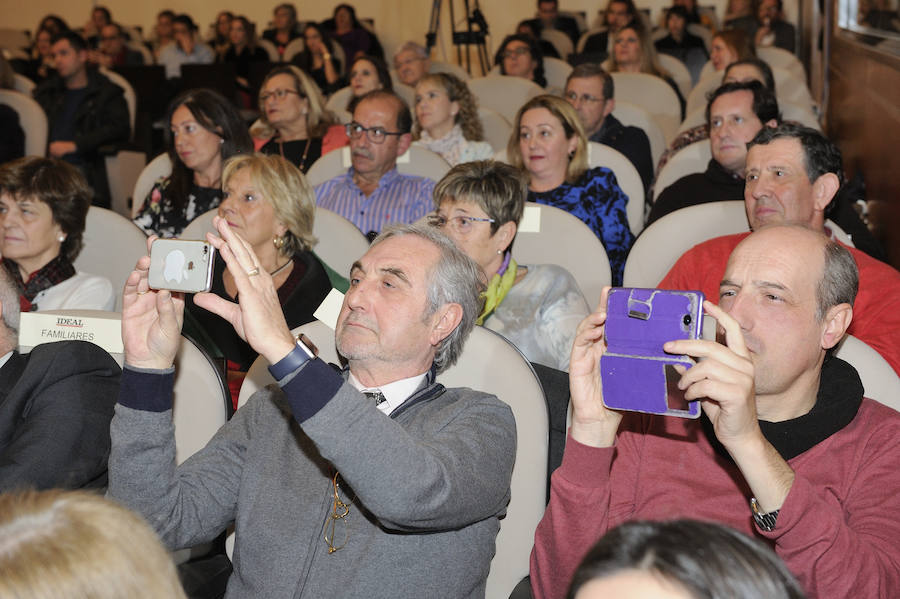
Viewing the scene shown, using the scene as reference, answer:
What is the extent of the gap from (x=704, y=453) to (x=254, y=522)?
83 centimetres

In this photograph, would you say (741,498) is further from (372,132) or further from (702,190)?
(372,132)

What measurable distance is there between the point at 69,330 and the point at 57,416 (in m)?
0.29

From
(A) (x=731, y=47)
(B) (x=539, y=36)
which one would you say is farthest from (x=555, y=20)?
(A) (x=731, y=47)

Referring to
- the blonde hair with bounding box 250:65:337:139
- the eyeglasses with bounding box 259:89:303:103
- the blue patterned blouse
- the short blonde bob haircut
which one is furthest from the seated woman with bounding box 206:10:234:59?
the blue patterned blouse

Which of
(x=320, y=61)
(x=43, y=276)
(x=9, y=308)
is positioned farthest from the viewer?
(x=320, y=61)

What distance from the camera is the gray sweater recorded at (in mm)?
1410

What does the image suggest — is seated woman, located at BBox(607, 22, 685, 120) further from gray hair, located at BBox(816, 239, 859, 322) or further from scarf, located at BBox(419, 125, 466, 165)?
gray hair, located at BBox(816, 239, 859, 322)

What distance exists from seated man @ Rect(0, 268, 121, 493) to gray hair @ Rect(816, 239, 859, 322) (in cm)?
142

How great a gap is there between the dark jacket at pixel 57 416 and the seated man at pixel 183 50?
30.3ft

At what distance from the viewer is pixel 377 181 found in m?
4.05

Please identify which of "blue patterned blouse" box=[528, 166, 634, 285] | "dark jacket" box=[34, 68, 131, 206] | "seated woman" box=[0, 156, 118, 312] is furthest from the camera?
"dark jacket" box=[34, 68, 131, 206]

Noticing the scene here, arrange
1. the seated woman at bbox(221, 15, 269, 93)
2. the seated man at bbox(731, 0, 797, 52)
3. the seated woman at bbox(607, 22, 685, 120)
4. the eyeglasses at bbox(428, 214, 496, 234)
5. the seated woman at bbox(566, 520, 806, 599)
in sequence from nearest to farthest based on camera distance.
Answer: the seated woman at bbox(566, 520, 806, 599) < the eyeglasses at bbox(428, 214, 496, 234) < the seated woman at bbox(607, 22, 685, 120) < the seated man at bbox(731, 0, 797, 52) < the seated woman at bbox(221, 15, 269, 93)

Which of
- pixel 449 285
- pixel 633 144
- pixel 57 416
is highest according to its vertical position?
pixel 449 285

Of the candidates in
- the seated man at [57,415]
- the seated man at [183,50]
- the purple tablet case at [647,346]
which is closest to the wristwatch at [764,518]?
the purple tablet case at [647,346]
